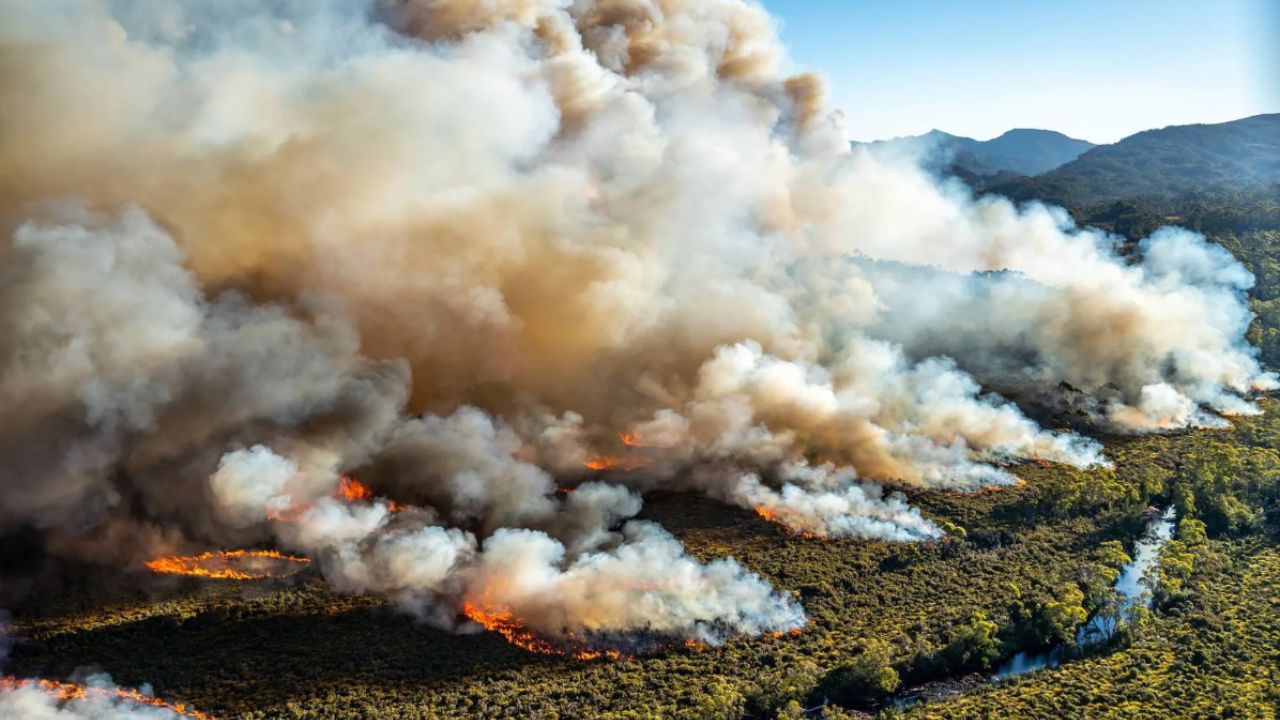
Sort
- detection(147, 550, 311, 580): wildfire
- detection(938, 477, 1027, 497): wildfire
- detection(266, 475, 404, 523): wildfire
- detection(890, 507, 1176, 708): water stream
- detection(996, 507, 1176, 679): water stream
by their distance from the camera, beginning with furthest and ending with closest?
detection(938, 477, 1027, 497): wildfire → detection(266, 475, 404, 523): wildfire → detection(147, 550, 311, 580): wildfire → detection(996, 507, 1176, 679): water stream → detection(890, 507, 1176, 708): water stream

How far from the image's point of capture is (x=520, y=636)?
46.9 meters

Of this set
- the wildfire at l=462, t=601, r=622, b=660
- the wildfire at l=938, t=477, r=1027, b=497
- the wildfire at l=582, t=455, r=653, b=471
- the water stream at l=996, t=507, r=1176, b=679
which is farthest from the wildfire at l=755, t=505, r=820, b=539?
the wildfire at l=462, t=601, r=622, b=660

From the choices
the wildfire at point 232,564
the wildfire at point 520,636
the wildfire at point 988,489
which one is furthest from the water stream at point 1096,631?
the wildfire at point 232,564

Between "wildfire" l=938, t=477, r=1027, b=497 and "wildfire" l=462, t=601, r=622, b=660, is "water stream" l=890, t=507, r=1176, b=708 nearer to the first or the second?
"wildfire" l=938, t=477, r=1027, b=497

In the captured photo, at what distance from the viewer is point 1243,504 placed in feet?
210

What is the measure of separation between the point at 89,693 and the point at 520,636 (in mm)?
22059

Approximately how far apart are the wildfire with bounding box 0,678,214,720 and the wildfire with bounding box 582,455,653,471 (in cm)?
3371

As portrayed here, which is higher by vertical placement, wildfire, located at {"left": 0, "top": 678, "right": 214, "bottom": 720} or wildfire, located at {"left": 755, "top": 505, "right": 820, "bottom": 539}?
wildfire, located at {"left": 755, "top": 505, "right": 820, "bottom": 539}

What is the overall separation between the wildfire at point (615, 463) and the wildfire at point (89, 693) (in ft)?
111

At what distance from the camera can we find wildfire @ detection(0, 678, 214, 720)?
40281 millimetres

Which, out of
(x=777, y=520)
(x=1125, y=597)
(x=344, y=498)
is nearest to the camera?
(x=1125, y=597)

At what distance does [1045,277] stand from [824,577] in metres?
70.2

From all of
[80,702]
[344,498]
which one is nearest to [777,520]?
[344,498]

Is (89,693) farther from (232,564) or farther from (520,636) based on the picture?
(520,636)
